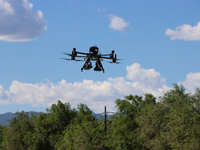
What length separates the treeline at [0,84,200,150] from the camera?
28.7 meters

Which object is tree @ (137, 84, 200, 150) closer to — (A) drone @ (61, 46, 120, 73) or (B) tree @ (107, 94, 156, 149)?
(B) tree @ (107, 94, 156, 149)

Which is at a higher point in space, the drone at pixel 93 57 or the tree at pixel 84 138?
the drone at pixel 93 57

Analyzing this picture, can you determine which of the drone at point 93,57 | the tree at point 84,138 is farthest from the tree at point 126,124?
the drone at point 93,57

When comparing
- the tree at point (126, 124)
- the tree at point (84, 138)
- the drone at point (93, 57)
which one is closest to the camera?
the drone at point (93, 57)

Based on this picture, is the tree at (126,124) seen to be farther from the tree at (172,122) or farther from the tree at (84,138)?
the tree at (84,138)

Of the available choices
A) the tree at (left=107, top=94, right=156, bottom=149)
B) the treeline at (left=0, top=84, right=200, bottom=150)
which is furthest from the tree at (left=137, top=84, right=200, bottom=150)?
the tree at (left=107, top=94, right=156, bottom=149)

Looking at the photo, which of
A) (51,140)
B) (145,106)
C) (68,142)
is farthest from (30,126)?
(145,106)

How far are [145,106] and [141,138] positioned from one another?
4322mm

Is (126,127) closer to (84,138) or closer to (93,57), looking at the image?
(84,138)

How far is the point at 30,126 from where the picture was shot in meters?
56.2

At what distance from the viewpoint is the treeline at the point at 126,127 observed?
2866 centimetres

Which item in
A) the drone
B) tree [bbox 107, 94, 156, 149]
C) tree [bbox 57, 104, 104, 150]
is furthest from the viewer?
tree [bbox 57, 104, 104, 150]

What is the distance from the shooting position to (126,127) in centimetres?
3562

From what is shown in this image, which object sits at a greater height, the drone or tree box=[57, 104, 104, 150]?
the drone
